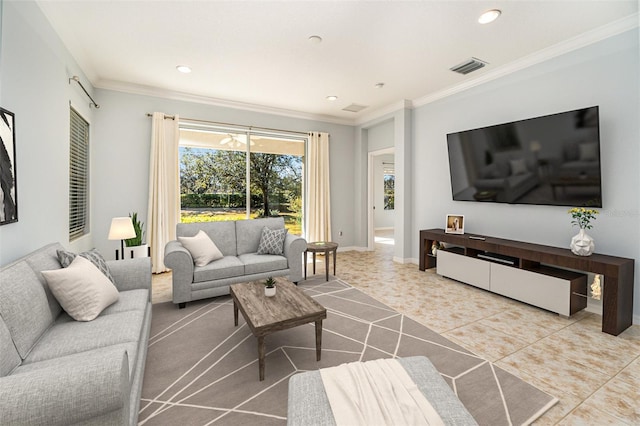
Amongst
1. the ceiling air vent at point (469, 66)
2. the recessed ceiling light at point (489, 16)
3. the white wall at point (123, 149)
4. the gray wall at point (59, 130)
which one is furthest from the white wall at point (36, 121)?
the ceiling air vent at point (469, 66)

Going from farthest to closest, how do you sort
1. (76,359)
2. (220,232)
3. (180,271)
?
(220,232) < (180,271) < (76,359)

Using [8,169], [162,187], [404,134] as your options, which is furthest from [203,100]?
[404,134]

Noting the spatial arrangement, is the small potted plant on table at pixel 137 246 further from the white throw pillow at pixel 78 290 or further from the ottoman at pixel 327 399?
the ottoman at pixel 327 399

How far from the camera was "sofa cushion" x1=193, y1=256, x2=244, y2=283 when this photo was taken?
323 cm

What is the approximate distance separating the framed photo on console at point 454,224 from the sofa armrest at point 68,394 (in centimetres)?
417

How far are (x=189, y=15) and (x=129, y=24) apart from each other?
664 millimetres

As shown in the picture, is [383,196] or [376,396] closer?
[376,396]

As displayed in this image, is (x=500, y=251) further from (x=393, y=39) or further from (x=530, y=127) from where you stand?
(x=393, y=39)

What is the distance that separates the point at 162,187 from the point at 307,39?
10.3ft

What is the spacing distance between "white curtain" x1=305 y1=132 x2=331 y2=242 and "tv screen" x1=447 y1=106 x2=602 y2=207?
97.9 inches

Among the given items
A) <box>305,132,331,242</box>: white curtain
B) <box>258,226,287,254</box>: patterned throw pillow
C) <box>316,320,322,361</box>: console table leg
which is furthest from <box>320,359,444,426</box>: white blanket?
<box>305,132,331,242</box>: white curtain

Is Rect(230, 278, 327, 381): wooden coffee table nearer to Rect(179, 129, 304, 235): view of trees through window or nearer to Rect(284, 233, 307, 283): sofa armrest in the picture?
Rect(284, 233, 307, 283): sofa armrest

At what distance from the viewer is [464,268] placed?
387 cm

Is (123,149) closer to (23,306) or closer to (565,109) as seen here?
(23,306)
